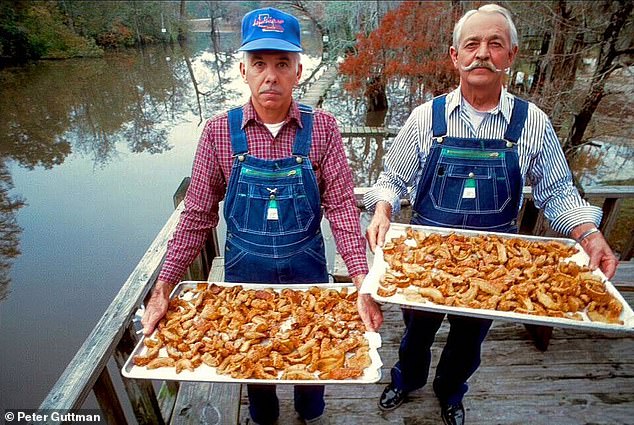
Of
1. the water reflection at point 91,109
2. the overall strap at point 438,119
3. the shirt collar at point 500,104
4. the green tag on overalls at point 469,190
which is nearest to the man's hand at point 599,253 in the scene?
the green tag on overalls at point 469,190

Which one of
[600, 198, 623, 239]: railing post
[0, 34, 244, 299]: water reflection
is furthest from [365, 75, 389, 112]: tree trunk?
[600, 198, 623, 239]: railing post

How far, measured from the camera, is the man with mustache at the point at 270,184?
1.37 meters

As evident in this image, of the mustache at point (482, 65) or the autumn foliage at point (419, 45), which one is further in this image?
the autumn foliage at point (419, 45)

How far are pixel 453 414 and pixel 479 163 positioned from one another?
4.10 feet

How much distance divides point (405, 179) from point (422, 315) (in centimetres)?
60

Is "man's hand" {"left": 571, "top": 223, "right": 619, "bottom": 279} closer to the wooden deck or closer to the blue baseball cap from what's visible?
the wooden deck

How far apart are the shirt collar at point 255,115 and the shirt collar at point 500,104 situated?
0.60 metres

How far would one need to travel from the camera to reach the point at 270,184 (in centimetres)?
144

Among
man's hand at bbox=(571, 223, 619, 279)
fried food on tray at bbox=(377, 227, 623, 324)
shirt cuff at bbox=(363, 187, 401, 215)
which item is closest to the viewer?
fried food on tray at bbox=(377, 227, 623, 324)

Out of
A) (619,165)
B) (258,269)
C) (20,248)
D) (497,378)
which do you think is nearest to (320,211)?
(258,269)

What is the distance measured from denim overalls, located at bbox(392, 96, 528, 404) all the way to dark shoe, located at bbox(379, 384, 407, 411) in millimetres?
339

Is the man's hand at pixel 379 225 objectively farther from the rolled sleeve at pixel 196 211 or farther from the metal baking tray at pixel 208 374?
the rolled sleeve at pixel 196 211

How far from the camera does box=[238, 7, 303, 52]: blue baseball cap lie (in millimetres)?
1306

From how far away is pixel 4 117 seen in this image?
10.5 metres
